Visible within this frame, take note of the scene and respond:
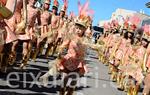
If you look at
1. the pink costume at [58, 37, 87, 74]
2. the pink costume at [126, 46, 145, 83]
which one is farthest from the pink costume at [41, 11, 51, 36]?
the pink costume at [58, 37, 87, 74]

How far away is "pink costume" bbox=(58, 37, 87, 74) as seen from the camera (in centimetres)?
Result: 952

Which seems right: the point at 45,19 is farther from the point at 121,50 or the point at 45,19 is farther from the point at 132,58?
the point at 132,58

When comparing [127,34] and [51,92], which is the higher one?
[127,34]

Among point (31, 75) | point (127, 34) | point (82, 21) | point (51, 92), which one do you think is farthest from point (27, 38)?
point (127, 34)

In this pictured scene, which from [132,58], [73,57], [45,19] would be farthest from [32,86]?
[45,19]

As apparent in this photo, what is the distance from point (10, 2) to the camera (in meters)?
4.87

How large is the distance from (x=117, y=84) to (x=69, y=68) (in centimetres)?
685

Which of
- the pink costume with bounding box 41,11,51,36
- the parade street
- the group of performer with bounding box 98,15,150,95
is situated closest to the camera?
the parade street

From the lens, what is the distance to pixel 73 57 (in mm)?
9594

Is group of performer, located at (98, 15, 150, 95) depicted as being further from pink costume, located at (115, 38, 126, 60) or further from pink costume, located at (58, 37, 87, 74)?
pink costume, located at (58, 37, 87, 74)

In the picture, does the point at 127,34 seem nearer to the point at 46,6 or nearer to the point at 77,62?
the point at 46,6

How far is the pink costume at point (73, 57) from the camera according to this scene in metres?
9.52

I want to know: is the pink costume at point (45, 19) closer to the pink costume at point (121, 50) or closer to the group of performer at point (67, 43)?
the group of performer at point (67, 43)

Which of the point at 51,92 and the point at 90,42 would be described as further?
the point at 51,92
